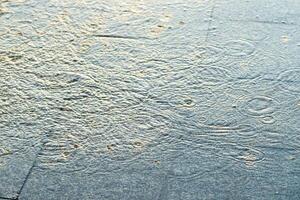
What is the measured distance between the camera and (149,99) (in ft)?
11.6

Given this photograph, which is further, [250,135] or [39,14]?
[39,14]

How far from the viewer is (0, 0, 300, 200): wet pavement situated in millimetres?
2932

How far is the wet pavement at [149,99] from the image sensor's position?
2932 mm

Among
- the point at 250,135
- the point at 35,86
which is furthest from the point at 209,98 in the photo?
the point at 35,86

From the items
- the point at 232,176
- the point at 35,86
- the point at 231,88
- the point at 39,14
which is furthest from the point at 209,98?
the point at 39,14

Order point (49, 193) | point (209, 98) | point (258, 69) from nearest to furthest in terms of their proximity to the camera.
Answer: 1. point (49, 193)
2. point (209, 98)
3. point (258, 69)

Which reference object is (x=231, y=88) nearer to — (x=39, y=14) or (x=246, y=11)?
(x=246, y=11)

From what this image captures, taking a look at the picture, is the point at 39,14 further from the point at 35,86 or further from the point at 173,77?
the point at 173,77

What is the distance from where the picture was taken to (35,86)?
369cm

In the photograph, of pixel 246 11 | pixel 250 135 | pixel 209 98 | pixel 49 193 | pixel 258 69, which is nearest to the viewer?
pixel 49 193

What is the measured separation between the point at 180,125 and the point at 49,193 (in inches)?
36.7

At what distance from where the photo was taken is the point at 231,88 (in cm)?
362

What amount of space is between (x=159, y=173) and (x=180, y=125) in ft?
1.45

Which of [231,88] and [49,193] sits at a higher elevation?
[231,88]
